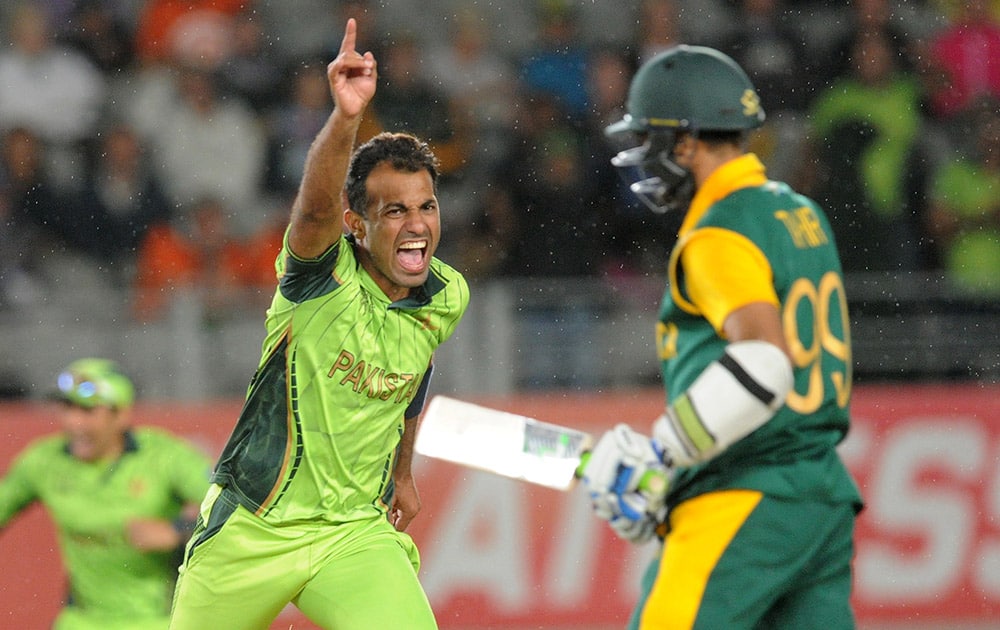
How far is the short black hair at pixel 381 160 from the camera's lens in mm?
4965

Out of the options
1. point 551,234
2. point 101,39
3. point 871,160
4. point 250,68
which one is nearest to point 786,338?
point 551,234

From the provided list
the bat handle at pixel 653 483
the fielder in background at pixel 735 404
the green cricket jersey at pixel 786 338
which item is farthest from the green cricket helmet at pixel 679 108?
A: the bat handle at pixel 653 483

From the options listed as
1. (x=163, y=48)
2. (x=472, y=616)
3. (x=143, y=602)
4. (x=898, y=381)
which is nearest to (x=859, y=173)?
A: (x=898, y=381)

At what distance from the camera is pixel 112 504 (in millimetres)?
7527

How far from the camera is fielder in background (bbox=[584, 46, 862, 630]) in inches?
163

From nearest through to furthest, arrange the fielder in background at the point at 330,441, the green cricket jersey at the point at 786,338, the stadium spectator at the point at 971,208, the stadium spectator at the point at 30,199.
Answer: the green cricket jersey at the point at 786,338 → the fielder in background at the point at 330,441 → the stadium spectator at the point at 30,199 → the stadium spectator at the point at 971,208

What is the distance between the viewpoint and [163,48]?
37.5 feet

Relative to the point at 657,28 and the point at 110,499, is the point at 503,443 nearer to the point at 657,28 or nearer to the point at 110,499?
the point at 110,499

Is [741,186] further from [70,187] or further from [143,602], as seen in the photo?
[70,187]

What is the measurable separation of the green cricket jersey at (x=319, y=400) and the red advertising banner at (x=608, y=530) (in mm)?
4782

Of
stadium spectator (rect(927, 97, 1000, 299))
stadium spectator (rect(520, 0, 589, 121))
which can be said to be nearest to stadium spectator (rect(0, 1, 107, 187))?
stadium spectator (rect(520, 0, 589, 121))

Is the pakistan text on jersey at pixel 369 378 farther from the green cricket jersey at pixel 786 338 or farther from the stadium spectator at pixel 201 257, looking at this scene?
the stadium spectator at pixel 201 257

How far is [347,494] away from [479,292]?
496cm

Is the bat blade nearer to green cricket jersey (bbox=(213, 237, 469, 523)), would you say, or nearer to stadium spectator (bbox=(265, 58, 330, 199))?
green cricket jersey (bbox=(213, 237, 469, 523))
